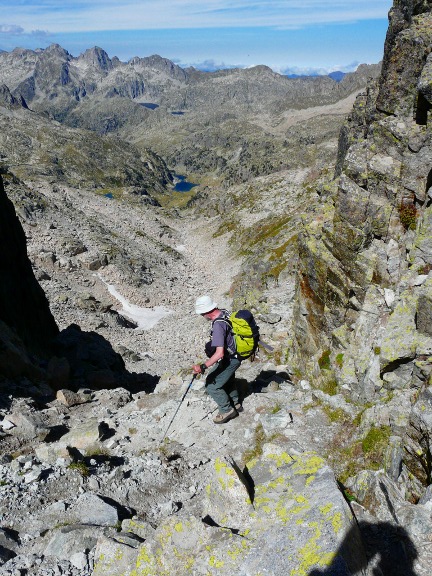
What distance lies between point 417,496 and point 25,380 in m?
16.6

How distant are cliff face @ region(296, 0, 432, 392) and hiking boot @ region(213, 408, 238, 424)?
4000 mm

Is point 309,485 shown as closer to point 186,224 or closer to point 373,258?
point 373,258

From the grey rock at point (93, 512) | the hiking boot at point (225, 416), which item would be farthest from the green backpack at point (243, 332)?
the grey rock at point (93, 512)

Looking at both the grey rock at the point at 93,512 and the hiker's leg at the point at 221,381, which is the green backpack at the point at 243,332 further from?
the grey rock at the point at 93,512

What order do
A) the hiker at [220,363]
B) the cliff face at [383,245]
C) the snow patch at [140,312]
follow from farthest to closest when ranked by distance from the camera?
the snow patch at [140,312], the cliff face at [383,245], the hiker at [220,363]

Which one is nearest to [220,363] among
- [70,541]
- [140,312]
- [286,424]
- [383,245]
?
[286,424]

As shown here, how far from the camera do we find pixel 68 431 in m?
14.0

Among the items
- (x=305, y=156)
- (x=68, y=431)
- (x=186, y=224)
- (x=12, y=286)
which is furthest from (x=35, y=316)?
(x=305, y=156)

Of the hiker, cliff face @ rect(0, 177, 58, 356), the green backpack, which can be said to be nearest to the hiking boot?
the hiker

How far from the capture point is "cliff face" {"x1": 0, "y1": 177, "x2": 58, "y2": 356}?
24.4 metres

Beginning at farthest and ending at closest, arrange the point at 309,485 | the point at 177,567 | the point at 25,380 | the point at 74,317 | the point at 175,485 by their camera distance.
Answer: the point at 74,317
the point at 25,380
the point at 175,485
the point at 309,485
the point at 177,567

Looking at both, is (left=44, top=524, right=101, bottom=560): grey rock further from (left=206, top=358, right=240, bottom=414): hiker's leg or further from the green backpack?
the green backpack

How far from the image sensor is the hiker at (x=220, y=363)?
429 inches

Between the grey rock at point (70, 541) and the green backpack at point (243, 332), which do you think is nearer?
the grey rock at point (70, 541)
